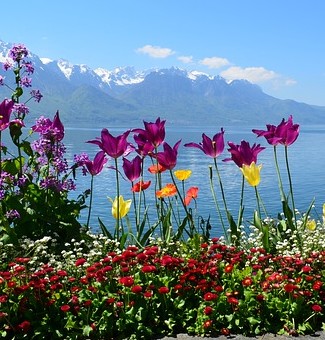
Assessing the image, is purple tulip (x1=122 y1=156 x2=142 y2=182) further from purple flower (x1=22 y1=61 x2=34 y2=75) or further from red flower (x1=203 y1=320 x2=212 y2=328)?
red flower (x1=203 y1=320 x2=212 y2=328)

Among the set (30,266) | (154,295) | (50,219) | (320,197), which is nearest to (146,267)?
(154,295)

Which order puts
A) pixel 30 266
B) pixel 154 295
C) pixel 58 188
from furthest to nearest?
pixel 58 188, pixel 30 266, pixel 154 295

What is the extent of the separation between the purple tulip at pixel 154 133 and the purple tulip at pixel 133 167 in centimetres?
36

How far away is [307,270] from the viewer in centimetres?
491

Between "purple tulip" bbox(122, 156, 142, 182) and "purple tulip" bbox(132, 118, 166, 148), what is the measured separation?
36 centimetres

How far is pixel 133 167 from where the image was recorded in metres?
7.21

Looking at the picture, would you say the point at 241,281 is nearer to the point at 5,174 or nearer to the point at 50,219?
the point at 50,219

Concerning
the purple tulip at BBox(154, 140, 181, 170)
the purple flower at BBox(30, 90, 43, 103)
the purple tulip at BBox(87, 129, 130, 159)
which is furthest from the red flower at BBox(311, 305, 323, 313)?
the purple flower at BBox(30, 90, 43, 103)

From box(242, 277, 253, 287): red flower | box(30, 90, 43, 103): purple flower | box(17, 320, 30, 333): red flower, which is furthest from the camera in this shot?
box(30, 90, 43, 103): purple flower

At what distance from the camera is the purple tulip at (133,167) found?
7172mm

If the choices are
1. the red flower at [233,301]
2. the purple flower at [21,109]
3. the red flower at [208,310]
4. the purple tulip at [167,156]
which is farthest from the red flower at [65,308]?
the purple flower at [21,109]

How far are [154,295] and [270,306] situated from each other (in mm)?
881

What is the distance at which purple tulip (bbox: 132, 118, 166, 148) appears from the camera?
22.4 ft

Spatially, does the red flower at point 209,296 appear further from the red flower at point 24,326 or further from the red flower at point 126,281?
the red flower at point 24,326
